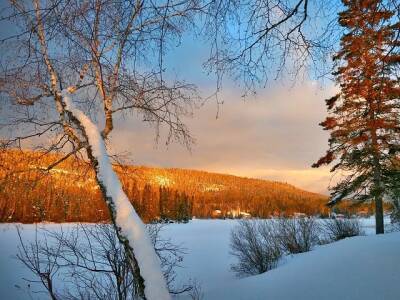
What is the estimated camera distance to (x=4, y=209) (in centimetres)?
841

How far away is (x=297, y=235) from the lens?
65.5ft

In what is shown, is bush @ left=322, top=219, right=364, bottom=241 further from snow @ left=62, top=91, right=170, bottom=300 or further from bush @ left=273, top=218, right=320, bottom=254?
snow @ left=62, top=91, right=170, bottom=300

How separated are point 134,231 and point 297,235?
58.1ft

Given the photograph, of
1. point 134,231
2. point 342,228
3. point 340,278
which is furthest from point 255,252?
point 134,231

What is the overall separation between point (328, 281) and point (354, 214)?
16.4 m

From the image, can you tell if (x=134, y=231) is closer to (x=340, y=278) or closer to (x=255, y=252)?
(x=340, y=278)

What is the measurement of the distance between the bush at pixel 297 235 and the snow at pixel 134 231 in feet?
53.8

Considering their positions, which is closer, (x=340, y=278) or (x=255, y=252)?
(x=340, y=278)

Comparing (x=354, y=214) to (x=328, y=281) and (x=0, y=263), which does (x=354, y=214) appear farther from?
(x=0, y=263)

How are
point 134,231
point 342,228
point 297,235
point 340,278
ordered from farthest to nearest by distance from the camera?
point 297,235, point 342,228, point 340,278, point 134,231

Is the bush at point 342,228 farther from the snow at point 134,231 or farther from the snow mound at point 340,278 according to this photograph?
the snow at point 134,231

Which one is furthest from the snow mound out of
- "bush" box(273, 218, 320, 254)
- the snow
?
"bush" box(273, 218, 320, 254)

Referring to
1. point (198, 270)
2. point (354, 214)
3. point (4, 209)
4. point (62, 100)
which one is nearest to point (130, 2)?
point (62, 100)

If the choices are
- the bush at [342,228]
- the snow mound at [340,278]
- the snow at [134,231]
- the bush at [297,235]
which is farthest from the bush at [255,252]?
the snow at [134,231]
